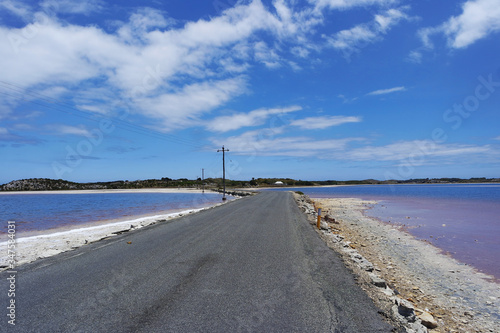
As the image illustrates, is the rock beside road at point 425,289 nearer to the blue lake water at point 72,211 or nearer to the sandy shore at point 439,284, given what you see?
the sandy shore at point 439,284

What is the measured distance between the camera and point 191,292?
18.9 ft

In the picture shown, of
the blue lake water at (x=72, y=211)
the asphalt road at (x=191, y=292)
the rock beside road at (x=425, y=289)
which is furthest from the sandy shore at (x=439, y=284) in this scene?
the blue lake water at (x=72, y=211)

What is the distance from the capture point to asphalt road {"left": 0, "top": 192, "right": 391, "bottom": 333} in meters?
4.50

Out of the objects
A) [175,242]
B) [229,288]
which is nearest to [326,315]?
[229,288]

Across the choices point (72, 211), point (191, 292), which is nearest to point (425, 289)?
point (191, 292)

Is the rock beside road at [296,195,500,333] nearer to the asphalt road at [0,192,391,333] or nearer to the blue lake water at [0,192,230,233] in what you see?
the asphalt road at [0,192,391,333]

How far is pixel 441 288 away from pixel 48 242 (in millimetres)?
15983

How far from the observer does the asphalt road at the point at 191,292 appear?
4504 millimetres

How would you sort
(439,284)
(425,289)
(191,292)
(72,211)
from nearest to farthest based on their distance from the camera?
Answer: (191,292)
(425,289)
(439,284)
(72,211)

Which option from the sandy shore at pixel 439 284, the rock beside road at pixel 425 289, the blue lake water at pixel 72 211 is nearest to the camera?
the rock beside road at pixel 425 289

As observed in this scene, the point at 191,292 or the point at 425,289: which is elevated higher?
the point at 191,292

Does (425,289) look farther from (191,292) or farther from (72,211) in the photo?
(72,211)

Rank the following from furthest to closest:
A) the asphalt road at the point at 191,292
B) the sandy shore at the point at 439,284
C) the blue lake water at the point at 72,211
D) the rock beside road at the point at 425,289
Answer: the blue lake water at the point at 72,211 → the sandy shore at the point at 439,284 → the rock beside road at the point at 425,289 → the asphalt road at the point at 191,292

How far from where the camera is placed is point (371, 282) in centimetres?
679
